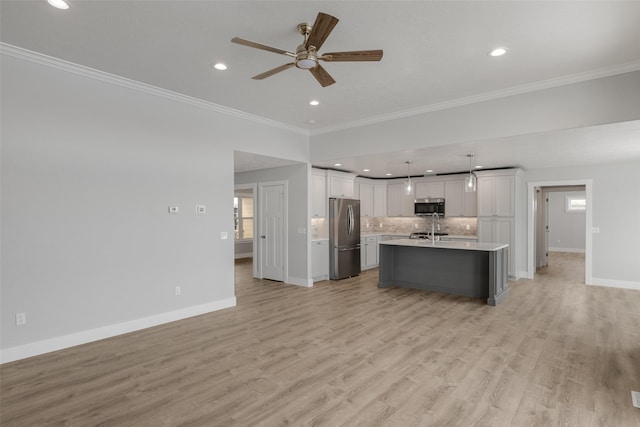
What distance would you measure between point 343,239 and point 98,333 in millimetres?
4937

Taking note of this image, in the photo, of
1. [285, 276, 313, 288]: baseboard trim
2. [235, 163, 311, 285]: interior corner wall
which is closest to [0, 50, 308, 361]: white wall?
[235, 163, 311, 285]: interior corner wall

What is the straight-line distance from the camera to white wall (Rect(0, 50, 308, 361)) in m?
3.50

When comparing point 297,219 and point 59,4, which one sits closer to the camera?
point 59,4

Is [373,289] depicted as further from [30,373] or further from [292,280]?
[30,373]

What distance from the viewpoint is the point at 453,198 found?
352 inches

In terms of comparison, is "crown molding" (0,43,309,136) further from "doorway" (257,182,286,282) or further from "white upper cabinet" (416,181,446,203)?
"white upper cabinet" (416,181,446,203)

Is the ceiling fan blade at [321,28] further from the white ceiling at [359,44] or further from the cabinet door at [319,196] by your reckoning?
the cabinet door at [319,196]

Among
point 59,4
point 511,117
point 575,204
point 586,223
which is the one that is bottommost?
point 586,223

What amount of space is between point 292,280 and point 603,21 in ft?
19.8

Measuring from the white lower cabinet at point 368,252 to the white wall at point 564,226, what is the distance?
28.6 feet

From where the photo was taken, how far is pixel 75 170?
12.7 ft

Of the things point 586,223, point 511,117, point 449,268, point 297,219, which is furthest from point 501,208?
point 297,219

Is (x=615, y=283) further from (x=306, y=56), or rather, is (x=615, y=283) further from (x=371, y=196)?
(x=306, y=56)

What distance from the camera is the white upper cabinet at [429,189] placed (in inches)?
360
